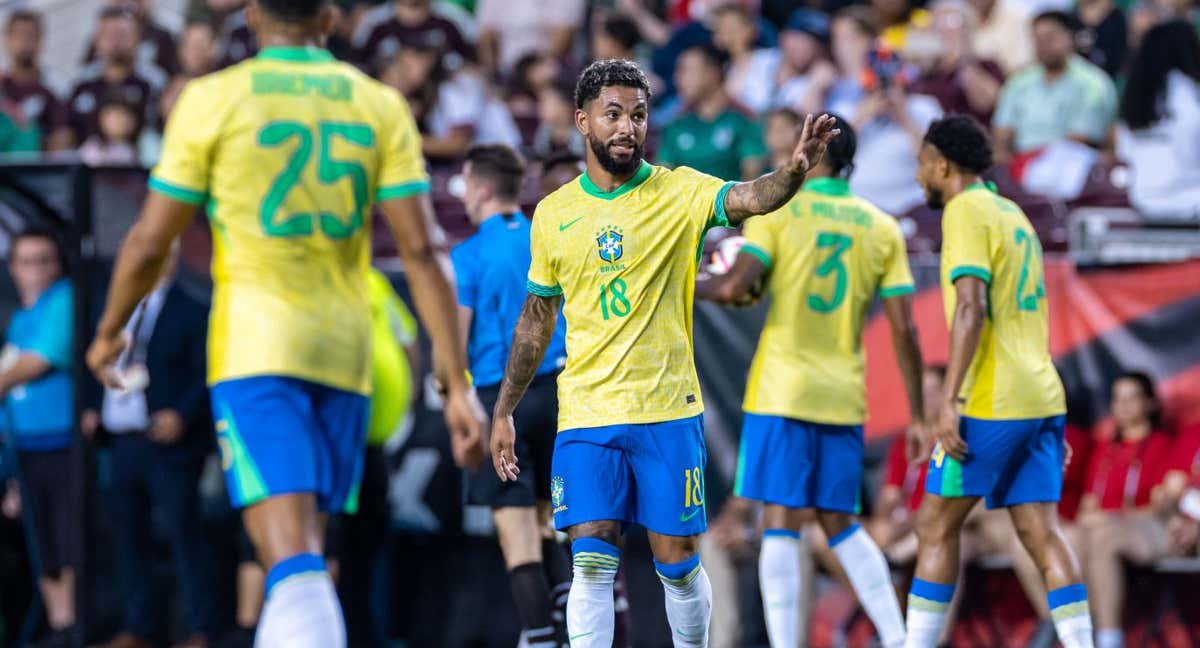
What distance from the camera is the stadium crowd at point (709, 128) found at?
9.63m

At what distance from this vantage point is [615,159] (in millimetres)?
5973

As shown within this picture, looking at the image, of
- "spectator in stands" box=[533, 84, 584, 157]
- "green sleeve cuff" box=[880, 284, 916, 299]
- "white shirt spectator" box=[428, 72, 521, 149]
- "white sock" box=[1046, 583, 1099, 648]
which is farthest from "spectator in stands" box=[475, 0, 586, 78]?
"white sock" box=[1046, 583, 1099, 648]

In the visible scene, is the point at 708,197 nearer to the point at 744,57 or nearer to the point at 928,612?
the point at 928,612

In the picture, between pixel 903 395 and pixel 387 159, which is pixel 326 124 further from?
pixel 903 395

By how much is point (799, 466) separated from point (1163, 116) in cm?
512

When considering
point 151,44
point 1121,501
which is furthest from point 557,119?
point 1121,501

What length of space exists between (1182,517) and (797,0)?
23.3ft

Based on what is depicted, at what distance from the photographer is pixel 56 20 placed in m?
16.9

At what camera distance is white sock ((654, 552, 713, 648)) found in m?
6.15

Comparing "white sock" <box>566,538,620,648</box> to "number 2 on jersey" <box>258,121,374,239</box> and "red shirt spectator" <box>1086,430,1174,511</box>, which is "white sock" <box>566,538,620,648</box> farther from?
"red shirt spectator" <box>1086,430,1174,511</box>

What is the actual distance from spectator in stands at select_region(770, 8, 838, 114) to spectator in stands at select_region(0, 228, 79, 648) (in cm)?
546

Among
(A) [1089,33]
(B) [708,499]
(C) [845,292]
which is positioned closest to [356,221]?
(C) [845,292]

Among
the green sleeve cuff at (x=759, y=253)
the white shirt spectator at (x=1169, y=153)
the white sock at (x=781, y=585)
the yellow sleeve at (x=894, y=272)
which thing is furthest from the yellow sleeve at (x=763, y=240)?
the white shirt spectator at (x=1169, y=153)

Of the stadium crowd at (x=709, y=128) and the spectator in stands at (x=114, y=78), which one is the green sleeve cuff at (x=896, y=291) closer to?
the stadium crowd at (x=709, y=128)
